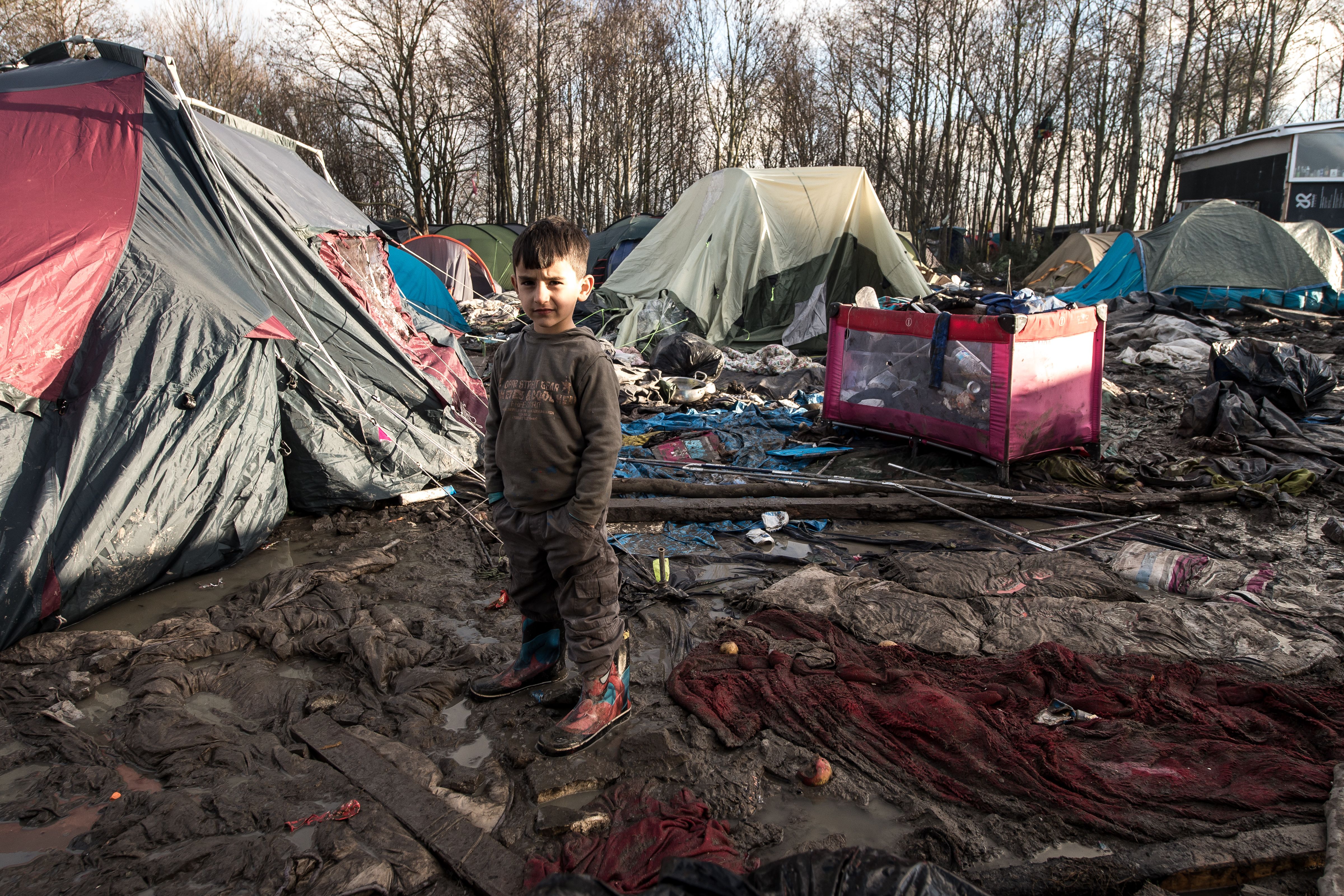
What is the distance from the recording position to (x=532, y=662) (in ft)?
9.55

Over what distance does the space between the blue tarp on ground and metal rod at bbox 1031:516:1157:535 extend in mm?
10186

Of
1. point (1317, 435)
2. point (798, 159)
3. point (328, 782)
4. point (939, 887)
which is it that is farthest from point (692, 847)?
point (798, 159)

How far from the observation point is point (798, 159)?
2806 centimetres

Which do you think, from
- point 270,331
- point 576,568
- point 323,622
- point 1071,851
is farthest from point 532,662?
point 270,331

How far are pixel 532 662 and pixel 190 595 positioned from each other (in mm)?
2060

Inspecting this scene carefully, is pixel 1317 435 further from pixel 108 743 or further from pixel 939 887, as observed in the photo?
pixel 108 743

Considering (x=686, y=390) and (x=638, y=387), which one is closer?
(x=638, y=387)

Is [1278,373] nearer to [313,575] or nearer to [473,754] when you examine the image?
[473,754]

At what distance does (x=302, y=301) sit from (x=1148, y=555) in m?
5.34

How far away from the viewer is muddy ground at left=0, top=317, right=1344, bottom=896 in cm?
206

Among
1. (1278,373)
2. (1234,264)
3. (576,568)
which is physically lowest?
(576,568)

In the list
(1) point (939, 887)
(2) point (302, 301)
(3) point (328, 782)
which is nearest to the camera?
(1) point (939, 887)

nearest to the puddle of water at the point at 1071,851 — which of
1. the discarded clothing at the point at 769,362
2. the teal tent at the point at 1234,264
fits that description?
the discarded clothing at the point at 769,362

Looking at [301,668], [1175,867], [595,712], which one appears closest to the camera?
[1175,867]
